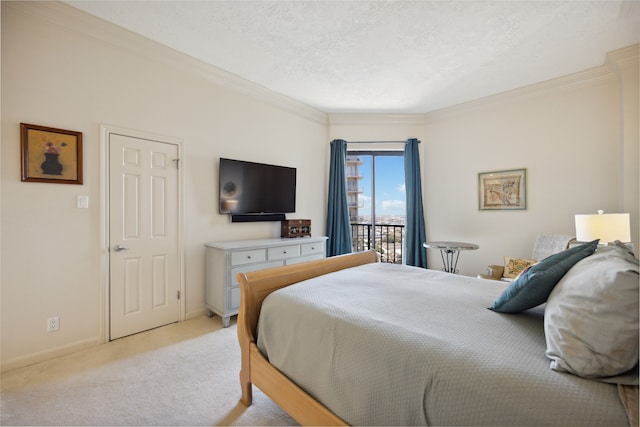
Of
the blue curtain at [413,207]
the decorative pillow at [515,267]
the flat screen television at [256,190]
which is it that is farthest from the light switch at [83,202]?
the decorative pillow at [515,267]

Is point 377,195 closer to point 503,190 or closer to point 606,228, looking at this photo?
point 503,190

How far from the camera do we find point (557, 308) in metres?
1.01

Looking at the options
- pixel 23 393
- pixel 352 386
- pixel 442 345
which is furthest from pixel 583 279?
pixel 23 393

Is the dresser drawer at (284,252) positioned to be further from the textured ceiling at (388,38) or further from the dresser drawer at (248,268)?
the textured ceiling at (388,38)

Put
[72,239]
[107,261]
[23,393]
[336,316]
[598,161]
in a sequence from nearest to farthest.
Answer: [336,316], [23,393], [72,239], [107,261], [598,161]

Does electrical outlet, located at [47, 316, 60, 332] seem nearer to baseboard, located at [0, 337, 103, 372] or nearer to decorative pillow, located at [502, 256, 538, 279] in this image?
baseboard, located at [0, 337, 103, 372]

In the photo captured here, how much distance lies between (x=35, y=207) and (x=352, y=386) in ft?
8.78

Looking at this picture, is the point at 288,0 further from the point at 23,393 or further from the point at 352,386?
the point at 23,393

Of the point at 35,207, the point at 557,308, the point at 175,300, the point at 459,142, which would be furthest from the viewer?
the point at 459,142

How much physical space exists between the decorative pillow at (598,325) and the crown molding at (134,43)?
3.64 metres

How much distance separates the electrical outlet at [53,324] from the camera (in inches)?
88.9

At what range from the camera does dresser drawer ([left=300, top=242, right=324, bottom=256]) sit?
370 cm

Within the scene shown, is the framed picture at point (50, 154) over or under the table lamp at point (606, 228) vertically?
over

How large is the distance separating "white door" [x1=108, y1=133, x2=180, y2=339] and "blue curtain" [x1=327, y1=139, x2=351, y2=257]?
245 centimetres
